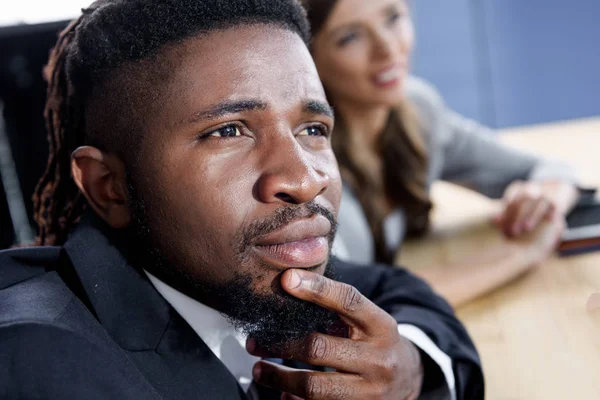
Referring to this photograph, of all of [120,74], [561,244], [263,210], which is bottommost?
[561,244]

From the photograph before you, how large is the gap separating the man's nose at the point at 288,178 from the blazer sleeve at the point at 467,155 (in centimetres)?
119

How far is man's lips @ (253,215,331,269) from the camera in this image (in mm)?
760

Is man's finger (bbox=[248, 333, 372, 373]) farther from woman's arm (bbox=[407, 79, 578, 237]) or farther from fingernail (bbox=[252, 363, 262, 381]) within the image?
woman's arm (bbox=[407, 79, 578, 237])

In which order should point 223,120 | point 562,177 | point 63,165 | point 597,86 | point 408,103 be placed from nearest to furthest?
point 223,120
point 63,165
point 562,177
point 408,103
point 597,86

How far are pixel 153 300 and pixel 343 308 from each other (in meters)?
0.22

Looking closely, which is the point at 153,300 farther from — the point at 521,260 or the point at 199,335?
the point at 521,260

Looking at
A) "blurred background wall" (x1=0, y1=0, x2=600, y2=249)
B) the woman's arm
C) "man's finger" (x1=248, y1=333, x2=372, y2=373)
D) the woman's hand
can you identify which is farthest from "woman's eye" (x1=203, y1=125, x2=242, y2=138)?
"blurred background wall" (x1=0, y1=0, x2=600, y2=249)

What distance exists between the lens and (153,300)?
814 mm

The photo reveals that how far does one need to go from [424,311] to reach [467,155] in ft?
3.31

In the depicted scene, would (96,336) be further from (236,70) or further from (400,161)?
(400,161)

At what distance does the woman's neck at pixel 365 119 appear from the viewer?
176 cm

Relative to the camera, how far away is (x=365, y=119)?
5.95 ft

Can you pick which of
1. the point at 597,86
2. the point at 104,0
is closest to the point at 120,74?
the point at 104,0

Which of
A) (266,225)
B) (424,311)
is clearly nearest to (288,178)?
(266,225)
